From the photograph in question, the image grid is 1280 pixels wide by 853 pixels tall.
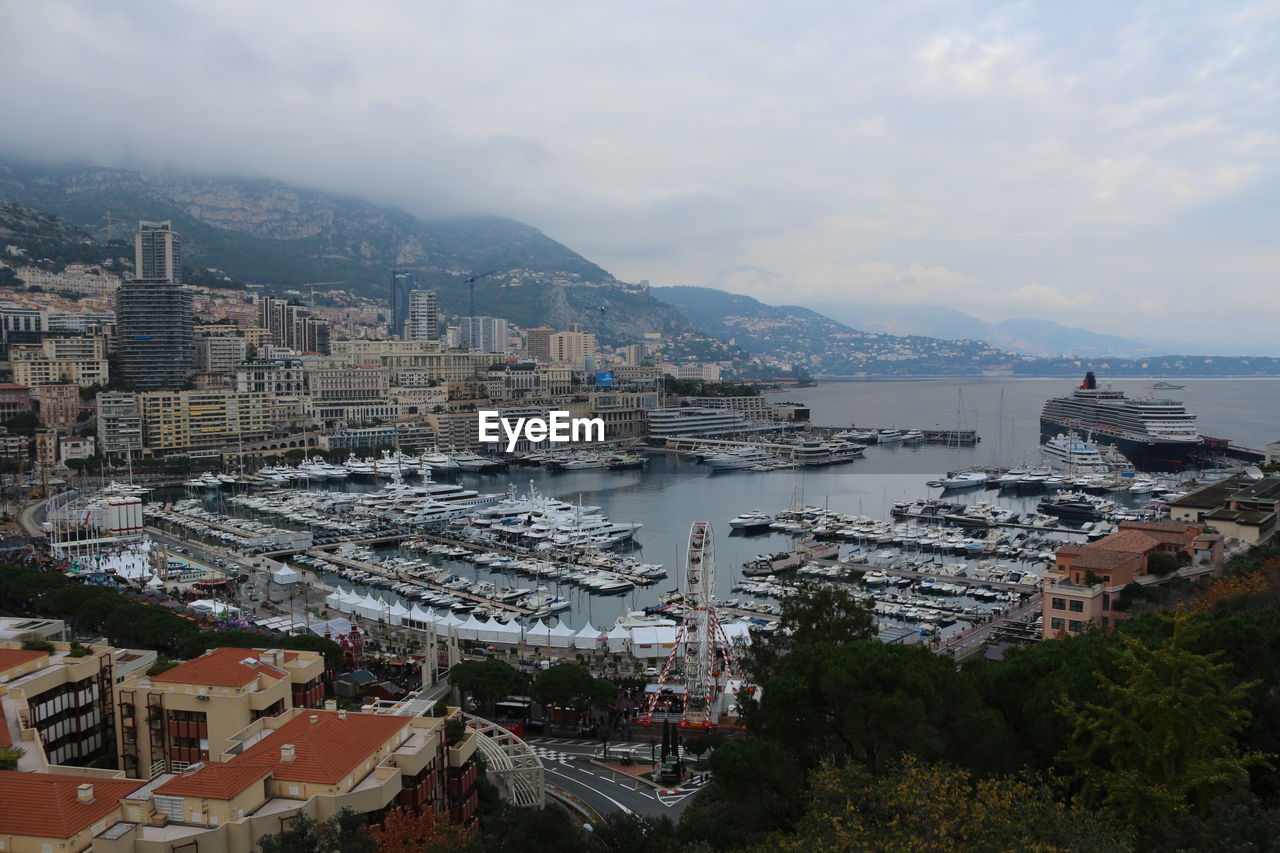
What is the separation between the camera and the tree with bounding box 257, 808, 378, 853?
250 inches

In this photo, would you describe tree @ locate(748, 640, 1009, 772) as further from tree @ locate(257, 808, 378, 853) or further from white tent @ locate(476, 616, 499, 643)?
white tent @ locate(476, 616, 499, 643)

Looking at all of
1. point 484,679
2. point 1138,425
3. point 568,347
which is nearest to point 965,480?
point 1138,425

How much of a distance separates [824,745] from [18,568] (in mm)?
17149

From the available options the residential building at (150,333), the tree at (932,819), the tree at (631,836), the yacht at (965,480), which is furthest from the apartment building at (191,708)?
the residential building at (150,333)

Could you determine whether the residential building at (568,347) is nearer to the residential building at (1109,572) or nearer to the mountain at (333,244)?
the mountain at (333,244)

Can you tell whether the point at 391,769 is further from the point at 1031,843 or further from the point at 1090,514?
the point at 1090,514

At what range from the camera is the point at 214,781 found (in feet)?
22.4

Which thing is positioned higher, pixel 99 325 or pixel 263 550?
pixel 99 325

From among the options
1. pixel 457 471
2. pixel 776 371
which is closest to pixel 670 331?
pixel 776 371

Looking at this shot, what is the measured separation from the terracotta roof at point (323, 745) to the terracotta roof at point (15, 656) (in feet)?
12.1

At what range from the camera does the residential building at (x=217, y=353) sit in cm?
5884

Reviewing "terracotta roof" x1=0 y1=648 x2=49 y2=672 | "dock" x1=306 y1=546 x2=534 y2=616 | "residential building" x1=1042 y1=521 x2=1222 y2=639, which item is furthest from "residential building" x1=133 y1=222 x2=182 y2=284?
"residential building" x1=1042 y1=521 x2=1222 y2=639

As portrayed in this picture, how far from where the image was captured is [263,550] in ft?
90.8

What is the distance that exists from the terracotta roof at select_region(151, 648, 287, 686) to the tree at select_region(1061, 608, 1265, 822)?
7242 millimetres
